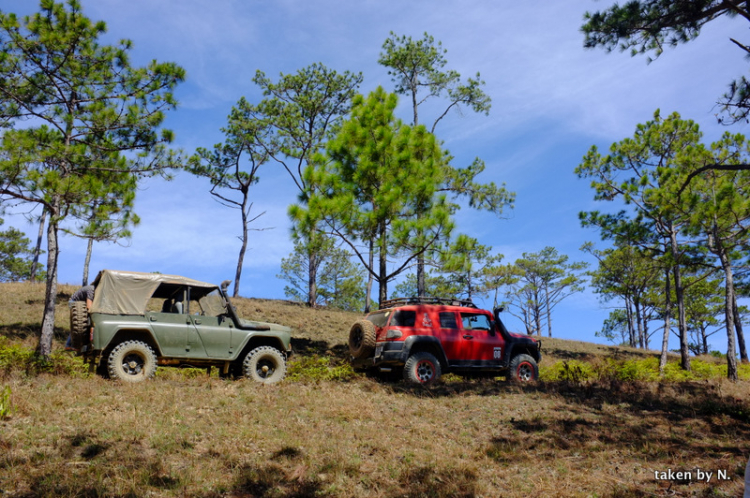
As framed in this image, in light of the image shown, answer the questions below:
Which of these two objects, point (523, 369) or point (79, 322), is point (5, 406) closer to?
point (79, 322)

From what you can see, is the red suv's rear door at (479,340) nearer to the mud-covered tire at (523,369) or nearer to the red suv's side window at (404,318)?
the mud-covered tire at (523,369)

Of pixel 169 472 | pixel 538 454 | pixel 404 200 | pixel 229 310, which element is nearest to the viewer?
pixel 169 472

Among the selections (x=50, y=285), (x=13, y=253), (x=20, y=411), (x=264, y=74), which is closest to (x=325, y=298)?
(x=264, y=74)

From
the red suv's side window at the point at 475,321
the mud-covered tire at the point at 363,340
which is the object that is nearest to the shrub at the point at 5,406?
the mud-covered tire at the point at 363,340

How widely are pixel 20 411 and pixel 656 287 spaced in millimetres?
44441

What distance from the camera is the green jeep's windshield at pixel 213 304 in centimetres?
1113

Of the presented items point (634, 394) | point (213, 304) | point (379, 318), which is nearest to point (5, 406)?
point (213, 304)

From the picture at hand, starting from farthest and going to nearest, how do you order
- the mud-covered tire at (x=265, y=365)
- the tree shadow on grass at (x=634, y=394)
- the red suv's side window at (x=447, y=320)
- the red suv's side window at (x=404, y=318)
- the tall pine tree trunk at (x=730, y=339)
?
the tall pine tree trunk at (x=730, y=339)
the red suv's side window at (x=447, y=320)
the red suv's side window at (x=404, y=318)
the mud-covered tire at (x=265, y=365)
the tree shadow on grass at (x=634, y=394)

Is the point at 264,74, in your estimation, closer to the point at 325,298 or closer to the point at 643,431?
the point at 325,298

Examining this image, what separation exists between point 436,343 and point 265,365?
4053mm

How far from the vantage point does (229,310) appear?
11.3m

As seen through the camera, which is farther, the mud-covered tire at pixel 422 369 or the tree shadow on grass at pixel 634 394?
the mud-covered tire at pixel 422 369

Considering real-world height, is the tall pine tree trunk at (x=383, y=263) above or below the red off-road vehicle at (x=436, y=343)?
above

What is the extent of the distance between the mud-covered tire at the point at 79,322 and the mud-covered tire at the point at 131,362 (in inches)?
34.4
